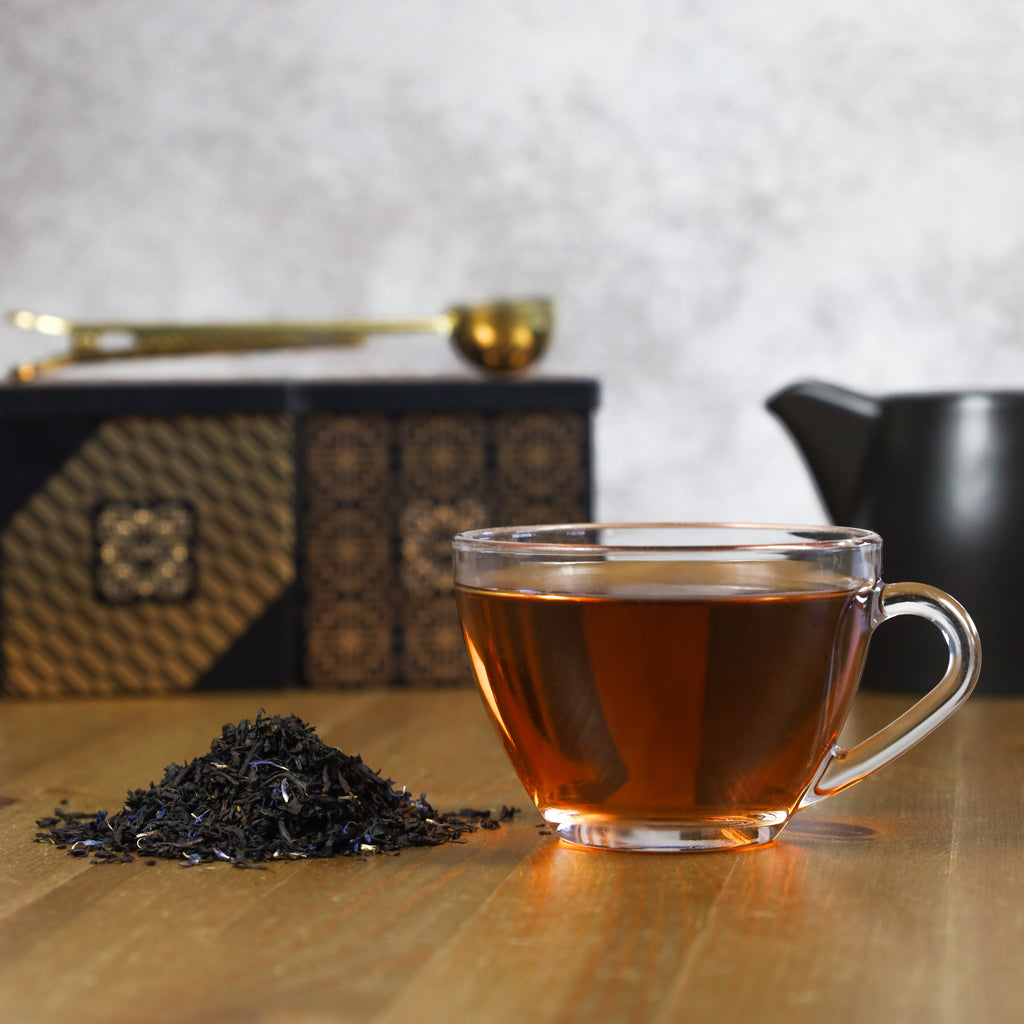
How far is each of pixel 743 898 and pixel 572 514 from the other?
1.77ft

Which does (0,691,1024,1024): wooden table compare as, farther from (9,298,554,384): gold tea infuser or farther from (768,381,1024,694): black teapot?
(9,298,554,384): gold tea infuser

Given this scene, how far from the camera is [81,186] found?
47.5 inches

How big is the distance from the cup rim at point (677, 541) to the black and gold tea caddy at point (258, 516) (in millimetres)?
410

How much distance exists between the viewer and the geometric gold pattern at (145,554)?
944 millimetres

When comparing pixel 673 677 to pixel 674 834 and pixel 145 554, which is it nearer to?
pixel 674 834

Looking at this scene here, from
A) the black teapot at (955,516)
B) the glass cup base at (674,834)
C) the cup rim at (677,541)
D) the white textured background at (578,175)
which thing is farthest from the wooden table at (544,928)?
the white textured background at (578,175)

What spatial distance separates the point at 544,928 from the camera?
16.0 inches

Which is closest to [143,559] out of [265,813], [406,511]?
[406,511]

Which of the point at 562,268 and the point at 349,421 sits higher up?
the point at 562,268

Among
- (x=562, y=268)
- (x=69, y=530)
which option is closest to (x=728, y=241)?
(x=562, y=268)

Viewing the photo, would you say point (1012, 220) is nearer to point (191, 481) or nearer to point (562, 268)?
point (562, 268)

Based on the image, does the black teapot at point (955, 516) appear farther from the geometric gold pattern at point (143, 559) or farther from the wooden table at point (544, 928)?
the geometric gold pattern at point (143, 559)

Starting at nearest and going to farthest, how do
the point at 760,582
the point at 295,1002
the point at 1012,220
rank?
1. the point at 295,1002
2. the point at 760,582
3. the point at 1012,220

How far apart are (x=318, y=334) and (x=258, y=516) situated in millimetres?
220
